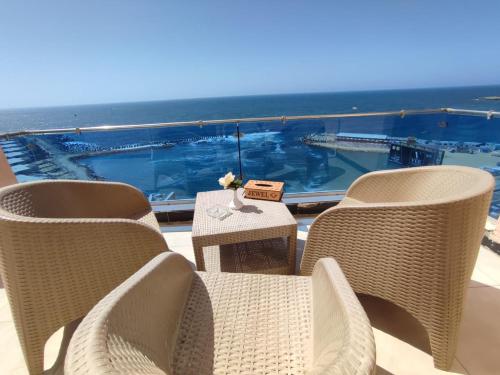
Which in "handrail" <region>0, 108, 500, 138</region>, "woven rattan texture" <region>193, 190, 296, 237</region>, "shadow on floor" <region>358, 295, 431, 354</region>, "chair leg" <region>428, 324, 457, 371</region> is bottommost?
"shadow on floor" <region>358, 295, 431, 354</region>

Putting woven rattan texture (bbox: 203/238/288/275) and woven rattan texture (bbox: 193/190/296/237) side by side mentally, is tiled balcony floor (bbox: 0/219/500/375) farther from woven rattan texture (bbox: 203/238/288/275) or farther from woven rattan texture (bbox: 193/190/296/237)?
woven rattan texture (bbox: 193/190/296/237)

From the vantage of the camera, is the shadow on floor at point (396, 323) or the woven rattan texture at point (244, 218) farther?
the woven rattan texture at point (244, 218)

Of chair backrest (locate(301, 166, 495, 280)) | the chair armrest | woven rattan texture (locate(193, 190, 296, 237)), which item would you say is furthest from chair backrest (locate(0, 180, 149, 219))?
chair backrest (locate(301, 166, 495, 280))

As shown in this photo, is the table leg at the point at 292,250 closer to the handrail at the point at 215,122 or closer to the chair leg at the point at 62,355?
the chair leg at the point at 62,355

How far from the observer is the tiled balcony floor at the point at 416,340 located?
3.64ft

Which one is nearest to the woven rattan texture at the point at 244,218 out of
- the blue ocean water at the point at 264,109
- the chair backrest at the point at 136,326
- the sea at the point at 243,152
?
the chair backrest at the point at 136,326

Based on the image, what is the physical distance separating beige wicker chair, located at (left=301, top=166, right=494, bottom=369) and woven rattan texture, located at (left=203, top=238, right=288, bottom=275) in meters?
0.36

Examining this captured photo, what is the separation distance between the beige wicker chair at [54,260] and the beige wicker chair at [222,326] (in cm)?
39

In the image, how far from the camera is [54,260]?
1015 millimetres

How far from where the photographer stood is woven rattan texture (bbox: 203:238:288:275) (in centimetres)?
161

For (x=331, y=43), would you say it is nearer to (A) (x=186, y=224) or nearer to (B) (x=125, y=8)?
(B) (x=125, y=8)

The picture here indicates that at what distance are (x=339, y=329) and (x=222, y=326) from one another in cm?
51

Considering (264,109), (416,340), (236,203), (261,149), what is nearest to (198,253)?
(236,203)

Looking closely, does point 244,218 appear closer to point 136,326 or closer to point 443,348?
point 136,326
